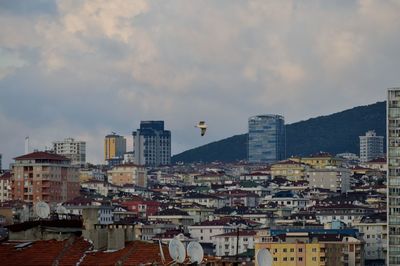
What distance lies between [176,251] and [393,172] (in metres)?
123

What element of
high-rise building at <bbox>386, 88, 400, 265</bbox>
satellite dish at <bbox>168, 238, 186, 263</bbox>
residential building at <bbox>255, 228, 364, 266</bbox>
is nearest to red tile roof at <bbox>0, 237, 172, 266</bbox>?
satellite dish at <bbox>168, 238, 186, 263</bbox>

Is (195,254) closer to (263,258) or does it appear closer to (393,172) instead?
(263,258)

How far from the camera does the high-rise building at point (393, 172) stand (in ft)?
568

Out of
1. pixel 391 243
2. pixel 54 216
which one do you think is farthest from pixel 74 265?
pixel 391 243

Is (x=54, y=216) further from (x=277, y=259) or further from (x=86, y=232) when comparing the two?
(x=277, y=259)

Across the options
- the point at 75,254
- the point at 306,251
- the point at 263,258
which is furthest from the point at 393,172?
the point at 75,254

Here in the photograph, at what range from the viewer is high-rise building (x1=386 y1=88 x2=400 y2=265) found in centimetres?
17300

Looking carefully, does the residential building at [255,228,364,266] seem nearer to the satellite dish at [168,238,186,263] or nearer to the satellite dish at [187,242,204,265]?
the satellite dish at [187,242,204,265]

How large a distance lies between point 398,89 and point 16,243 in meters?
123

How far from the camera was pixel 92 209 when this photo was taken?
63125mm

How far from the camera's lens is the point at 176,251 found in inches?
2251

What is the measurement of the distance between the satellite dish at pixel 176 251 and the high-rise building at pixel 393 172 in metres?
115

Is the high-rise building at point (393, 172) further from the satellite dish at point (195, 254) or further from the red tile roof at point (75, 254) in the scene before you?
the red tile roof at point (75, 254)

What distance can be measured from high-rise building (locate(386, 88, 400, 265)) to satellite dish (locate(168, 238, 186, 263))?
115 metres
